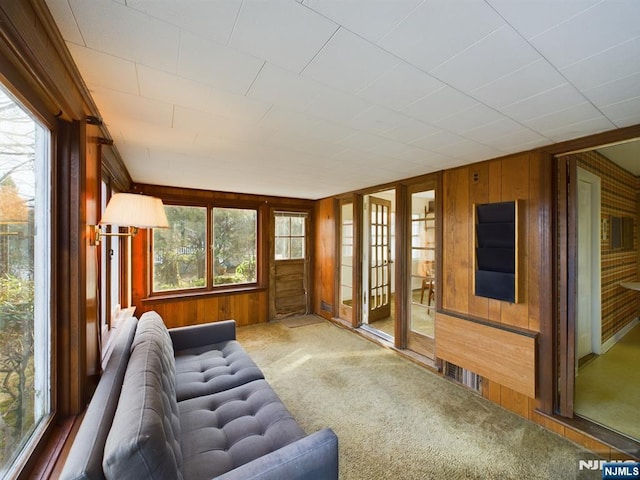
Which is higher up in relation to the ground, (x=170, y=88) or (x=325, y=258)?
(x=170, y=88)

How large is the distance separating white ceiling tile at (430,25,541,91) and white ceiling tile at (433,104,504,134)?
30 centimetres

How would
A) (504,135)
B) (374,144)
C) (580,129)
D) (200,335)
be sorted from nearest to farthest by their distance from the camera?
(580,129) → (504,135) → (374,144) → (200,335)

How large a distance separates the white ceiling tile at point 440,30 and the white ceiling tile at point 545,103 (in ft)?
2.34

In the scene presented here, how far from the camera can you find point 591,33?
101 cm

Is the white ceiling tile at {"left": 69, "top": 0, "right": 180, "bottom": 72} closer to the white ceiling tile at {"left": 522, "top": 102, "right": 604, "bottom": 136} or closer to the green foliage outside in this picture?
the green foliage outside

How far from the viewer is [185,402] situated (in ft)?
5.87

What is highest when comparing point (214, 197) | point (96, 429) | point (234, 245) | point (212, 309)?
point (214, 197)

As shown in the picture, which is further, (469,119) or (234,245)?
(234,245)

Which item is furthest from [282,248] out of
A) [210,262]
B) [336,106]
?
[336,106]

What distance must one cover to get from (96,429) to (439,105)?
2.22m

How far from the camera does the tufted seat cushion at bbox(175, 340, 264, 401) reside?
197cm

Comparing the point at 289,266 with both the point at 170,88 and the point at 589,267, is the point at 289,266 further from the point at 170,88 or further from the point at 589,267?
the point at 589,267

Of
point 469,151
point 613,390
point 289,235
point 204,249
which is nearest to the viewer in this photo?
point 469,151

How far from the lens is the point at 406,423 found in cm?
219
